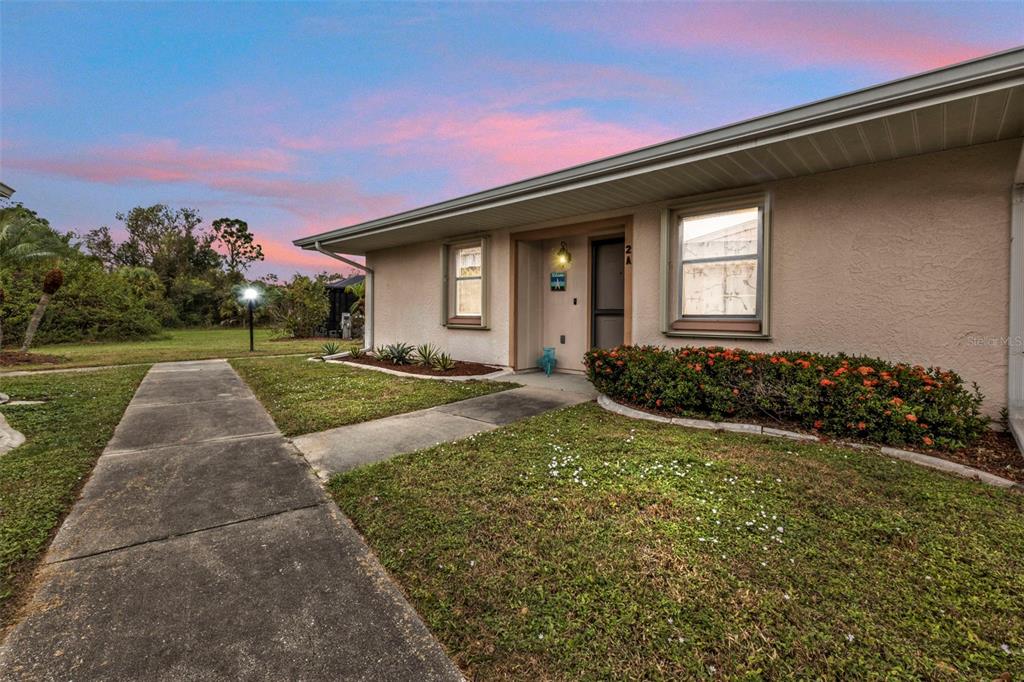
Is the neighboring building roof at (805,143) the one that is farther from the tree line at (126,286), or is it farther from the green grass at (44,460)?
the tree line at (126,286)

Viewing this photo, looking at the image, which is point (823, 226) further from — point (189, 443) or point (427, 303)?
point (427, 303)

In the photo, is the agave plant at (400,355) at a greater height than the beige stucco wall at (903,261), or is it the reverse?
the beige stucco wall at (903,261)

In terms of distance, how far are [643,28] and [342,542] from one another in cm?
765

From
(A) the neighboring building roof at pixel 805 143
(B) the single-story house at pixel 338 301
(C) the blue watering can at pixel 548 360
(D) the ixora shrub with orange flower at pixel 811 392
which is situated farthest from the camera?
(B) the single-story house at pixel 338 301

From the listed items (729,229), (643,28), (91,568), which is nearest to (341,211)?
(643,28)

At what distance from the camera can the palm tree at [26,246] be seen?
34.8 feet

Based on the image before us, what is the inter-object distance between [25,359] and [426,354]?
30.9 feet

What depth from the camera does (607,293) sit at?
692cm

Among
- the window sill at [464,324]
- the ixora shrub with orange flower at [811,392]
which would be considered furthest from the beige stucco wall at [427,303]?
the ixora shrub with orange flower at [811,392]

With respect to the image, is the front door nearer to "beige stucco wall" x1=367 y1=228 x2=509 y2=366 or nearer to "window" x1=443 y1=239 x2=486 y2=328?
"beige stucco wall" x1=367 y1=228 x2=509 y2=366

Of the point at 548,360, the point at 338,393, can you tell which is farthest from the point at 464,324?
the point at 338,393

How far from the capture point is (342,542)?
6.82ft

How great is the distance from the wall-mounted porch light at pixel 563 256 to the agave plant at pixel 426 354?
2.97 m

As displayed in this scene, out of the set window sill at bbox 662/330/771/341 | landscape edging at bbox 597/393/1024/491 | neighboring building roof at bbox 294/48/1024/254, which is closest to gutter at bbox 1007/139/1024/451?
neighboring building roof at bbox 294/48/1024/254
